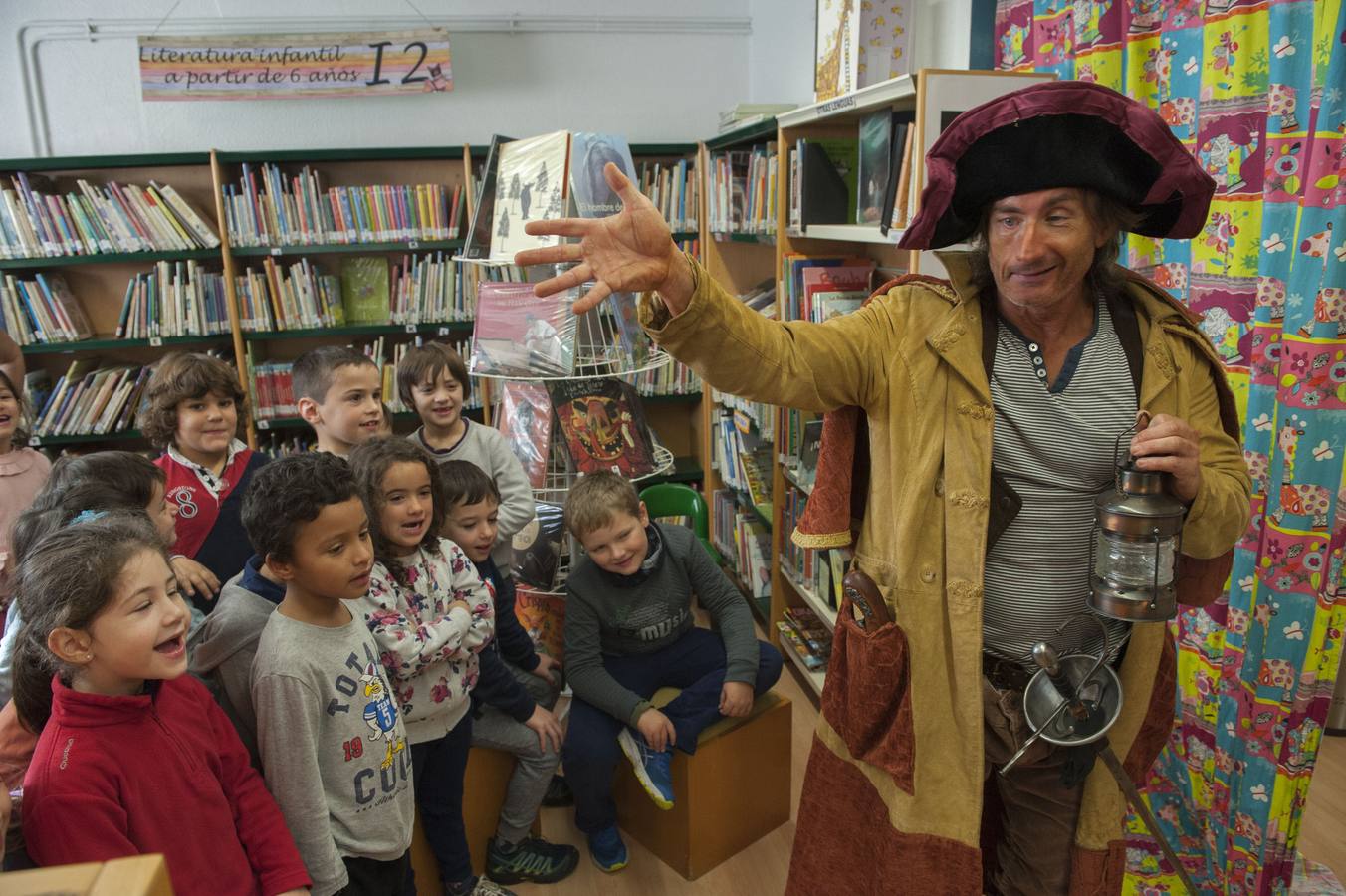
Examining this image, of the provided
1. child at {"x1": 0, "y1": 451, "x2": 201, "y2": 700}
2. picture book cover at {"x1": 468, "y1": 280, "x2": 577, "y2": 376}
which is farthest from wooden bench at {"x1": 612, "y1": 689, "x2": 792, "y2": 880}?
child at {"x1": 0, "y1": 451, "x2": 201, "y2": 700}

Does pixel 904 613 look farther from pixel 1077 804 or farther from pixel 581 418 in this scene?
pixel 581 418

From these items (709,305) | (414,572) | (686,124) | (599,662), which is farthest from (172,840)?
(686,124)

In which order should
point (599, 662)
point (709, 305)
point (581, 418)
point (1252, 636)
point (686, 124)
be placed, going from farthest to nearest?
point (686, 124), point (581, 418), point (599, 662), point (1252, 636), point (709, 305)

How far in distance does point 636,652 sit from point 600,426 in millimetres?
739

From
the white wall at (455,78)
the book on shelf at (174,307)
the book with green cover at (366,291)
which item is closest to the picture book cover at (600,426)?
the book with green cover at (366,291)

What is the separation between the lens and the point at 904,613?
1.32 metres

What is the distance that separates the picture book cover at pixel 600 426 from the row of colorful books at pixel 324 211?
1.74m

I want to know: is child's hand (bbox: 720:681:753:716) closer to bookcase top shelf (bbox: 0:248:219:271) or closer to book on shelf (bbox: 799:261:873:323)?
book on shelf (bbox: 799:261:873:323)

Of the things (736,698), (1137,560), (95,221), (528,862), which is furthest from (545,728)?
(95,221)

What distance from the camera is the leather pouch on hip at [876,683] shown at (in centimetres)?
132

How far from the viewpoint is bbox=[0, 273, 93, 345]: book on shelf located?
3.85 m

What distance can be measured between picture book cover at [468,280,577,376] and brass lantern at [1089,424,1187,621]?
1555 mm

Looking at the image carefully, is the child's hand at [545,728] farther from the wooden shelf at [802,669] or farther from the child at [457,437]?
the wooden shelf at [802,669]

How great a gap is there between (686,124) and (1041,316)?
3.53 metres
